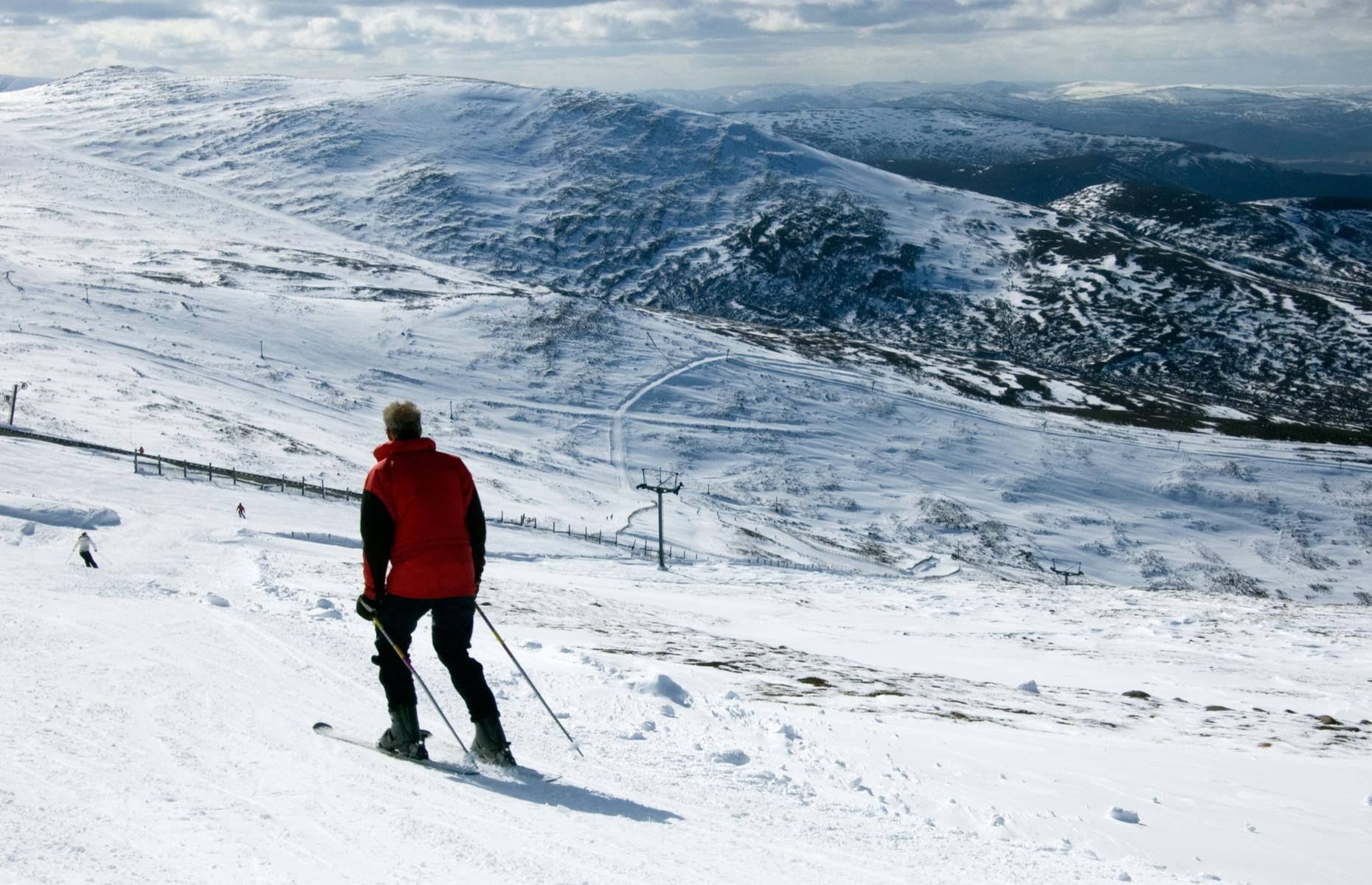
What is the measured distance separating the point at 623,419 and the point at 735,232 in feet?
264

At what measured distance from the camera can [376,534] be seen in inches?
269

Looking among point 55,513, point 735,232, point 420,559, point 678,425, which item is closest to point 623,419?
point 678,425

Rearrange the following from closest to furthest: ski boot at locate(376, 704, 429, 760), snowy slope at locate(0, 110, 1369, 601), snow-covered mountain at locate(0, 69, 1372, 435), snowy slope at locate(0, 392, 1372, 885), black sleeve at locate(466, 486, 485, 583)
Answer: snowy slope at locate(0, 392, 1372, 885) < black sleeve at locate(466, 486, 485, 583) < ski boot at locate(376, 704, 429, 760) < snowy slope at locate(0, 110, 1369, 601) < snow-covered mountain at locate(0, 69, 1372, 435)

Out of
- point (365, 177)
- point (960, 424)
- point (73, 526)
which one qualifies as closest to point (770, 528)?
point (960, 424)

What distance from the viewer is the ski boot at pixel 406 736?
24.0ft

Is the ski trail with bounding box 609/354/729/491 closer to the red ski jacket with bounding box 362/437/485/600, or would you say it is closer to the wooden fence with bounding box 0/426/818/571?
the wooden fence with bounding box 0/426/818/571

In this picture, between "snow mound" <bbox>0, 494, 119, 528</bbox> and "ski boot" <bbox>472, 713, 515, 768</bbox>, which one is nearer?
"ski boot" <bbox>472, 713, 515, 768</bbox>

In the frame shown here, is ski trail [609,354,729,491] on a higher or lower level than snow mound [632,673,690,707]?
Answer: lower

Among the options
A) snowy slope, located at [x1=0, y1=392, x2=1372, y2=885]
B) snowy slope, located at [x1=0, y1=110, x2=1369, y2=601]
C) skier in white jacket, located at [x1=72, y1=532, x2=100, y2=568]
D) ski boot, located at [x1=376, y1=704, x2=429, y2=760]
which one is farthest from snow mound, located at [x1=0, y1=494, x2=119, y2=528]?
ski boot, located at [x1=376, y1=704, x2=429, y2=760]

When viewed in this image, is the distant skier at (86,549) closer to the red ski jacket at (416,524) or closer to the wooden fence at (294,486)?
the red ski jacket at (416,524)

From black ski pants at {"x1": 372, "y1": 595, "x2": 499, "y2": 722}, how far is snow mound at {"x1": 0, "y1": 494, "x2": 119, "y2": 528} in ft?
61.1

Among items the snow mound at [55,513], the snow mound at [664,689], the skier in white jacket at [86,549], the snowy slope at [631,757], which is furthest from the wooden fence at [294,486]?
the snow mound at [664,689]

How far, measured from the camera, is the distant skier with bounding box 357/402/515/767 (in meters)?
6.87

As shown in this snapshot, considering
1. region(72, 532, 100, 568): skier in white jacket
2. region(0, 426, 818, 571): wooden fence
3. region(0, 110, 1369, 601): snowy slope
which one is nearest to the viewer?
region(72, 532, 100, 568): skier in white jacket
